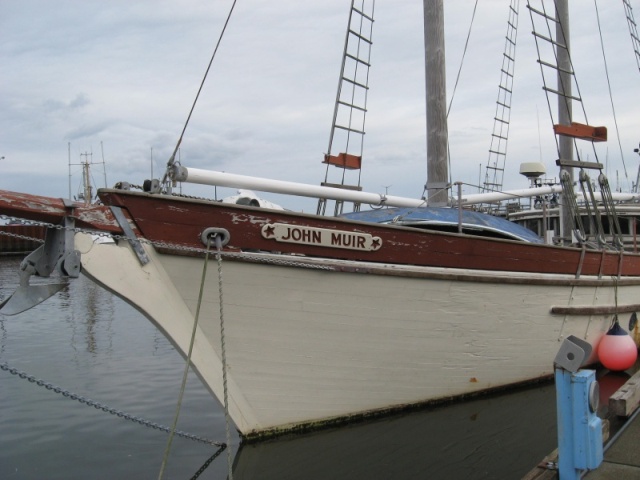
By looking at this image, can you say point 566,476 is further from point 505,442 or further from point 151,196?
point 151,196

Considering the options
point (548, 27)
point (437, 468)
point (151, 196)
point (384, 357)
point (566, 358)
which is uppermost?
point (548, 27)

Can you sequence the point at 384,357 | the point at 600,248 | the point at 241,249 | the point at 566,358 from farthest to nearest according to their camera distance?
the point at 600,248
the point at 384,357
the point at 241,249
the point at 566,358

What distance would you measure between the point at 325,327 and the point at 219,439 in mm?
1839

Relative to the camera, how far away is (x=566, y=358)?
4.18 meters

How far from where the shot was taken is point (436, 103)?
8.94m

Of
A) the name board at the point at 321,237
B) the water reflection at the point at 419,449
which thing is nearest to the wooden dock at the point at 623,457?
the water reflection at the point at 419,449

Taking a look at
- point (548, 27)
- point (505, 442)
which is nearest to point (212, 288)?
point (505, 442)

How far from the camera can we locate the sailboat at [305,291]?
5.13m

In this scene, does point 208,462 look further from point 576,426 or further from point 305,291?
point 576,426

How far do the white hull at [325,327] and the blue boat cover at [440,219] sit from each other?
77 cm

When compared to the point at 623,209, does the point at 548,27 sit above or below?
above

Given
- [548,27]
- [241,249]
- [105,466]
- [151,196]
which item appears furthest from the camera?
[548,27]

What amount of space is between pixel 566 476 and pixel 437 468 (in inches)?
76.8

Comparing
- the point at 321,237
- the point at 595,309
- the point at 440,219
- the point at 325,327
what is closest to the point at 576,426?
the point at 325,327
